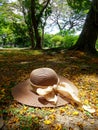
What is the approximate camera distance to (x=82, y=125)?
260 centimetres

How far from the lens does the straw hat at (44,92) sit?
295 centimetres

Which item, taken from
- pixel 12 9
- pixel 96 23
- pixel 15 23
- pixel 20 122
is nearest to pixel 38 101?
pixel 20 122

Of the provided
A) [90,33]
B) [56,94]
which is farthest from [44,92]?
[90,33]

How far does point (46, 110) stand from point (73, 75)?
162 cm

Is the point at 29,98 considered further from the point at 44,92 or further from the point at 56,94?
the point at 56,94

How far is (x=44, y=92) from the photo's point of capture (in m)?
2.99

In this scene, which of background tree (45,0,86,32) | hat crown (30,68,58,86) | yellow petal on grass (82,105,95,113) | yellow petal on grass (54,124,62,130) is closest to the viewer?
yellow petal on grass (54,124,62,130)

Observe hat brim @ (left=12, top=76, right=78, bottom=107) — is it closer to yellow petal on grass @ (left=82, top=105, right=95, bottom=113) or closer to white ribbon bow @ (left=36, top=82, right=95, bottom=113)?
white ribbon bow @ (left=36, top=82, right=95, bottom=113)

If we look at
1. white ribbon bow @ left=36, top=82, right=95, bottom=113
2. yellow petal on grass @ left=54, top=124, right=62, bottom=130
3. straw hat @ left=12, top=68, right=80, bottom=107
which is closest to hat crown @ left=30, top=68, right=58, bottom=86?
straw hat @ left=12, top=68, right=80, bottom=107

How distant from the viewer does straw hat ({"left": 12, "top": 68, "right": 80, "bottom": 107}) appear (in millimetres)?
2947

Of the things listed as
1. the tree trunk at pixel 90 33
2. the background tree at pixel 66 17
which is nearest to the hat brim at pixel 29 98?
the tree trunk at pixel 90 33

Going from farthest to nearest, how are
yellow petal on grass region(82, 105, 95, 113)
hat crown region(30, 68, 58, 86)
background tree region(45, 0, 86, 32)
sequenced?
background tree region(45, 0, 86, 32) < hat crown region(30, 68, 58, 86) < yellow petal on grass region(82, 105, 95, 113)

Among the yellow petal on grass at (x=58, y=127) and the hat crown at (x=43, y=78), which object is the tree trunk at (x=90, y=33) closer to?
the hat crown at (x=43, y=78)

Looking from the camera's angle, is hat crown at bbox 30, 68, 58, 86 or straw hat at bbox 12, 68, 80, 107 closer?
straw hat at bbox 12, 68, 80, 107
